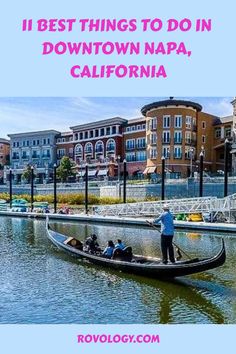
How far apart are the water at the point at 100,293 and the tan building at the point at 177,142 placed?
1056 cm

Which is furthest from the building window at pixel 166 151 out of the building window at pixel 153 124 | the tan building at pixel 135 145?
the tan building at pixel 135 145

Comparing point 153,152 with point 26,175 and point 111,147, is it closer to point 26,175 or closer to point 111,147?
point 111,147

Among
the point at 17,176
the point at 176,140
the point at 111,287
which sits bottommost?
the point at 111,287

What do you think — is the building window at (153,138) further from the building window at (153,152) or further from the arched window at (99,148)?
the arched window at (99,148)

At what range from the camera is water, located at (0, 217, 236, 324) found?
4000mm

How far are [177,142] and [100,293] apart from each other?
46.0 feet

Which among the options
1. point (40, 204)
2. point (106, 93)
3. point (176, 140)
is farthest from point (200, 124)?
point (106, 93)

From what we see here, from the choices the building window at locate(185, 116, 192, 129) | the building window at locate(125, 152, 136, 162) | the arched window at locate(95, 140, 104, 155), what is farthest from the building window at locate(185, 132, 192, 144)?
the arched window at locate(95, 140, 104, 155)

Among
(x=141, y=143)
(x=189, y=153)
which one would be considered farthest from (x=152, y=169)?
(x=141, y=143)

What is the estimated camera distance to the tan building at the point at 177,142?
17.8 meters

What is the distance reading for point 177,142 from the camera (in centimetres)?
1825

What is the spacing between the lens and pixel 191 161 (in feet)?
57.1
